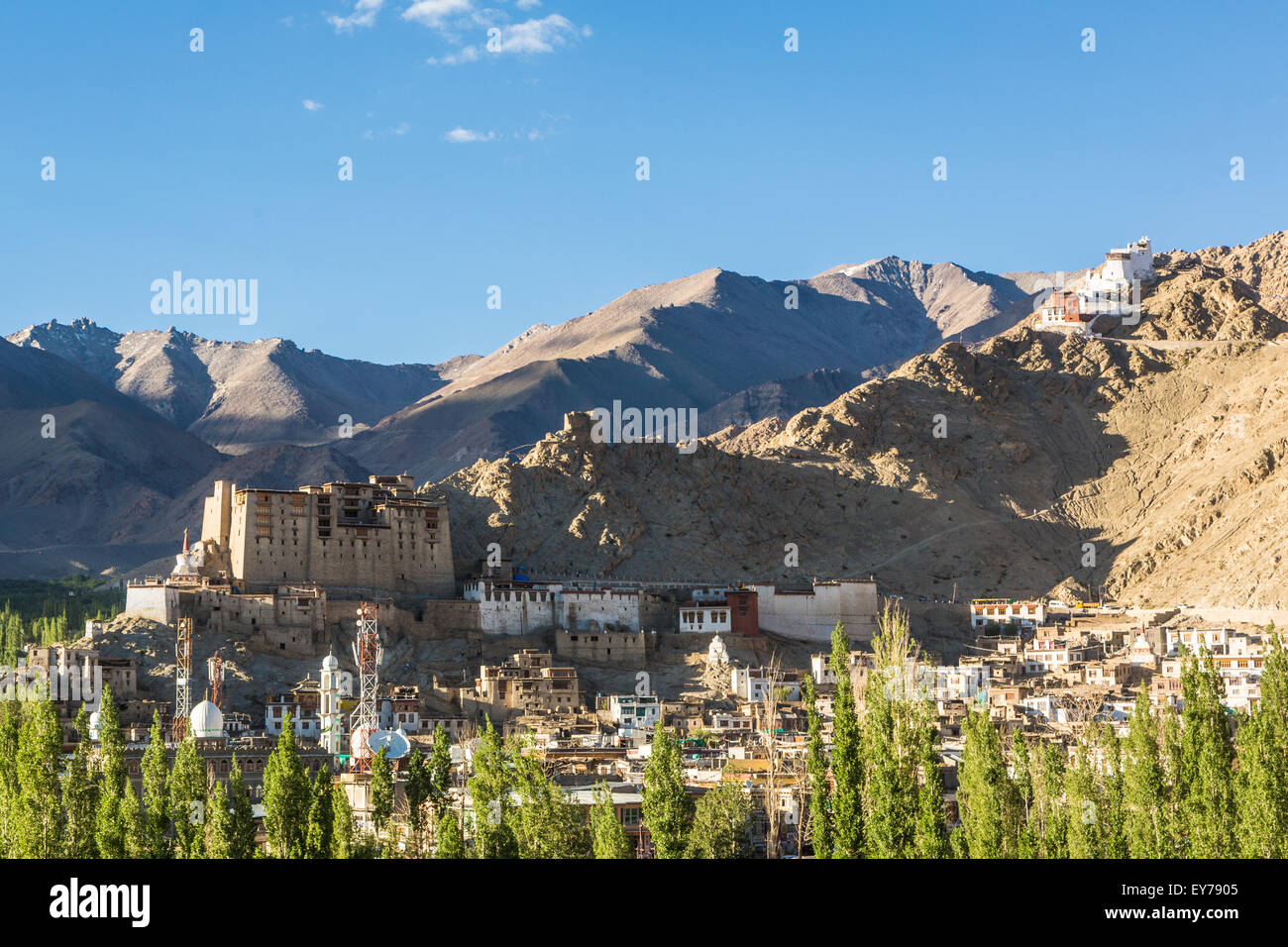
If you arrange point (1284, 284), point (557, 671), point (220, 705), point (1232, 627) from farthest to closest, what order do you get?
1. point (1284, 284)
2. point (1232, 627)
3. point (557, 671)
4. point (220, 705)

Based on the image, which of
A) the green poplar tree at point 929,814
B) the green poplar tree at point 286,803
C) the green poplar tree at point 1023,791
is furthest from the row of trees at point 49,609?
the green poplar tree at point 929,814

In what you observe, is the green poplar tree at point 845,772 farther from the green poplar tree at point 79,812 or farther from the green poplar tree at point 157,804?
the green poplar tree at point 79,812

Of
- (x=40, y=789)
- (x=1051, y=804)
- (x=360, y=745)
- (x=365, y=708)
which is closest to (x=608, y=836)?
(x=1051, y=804)

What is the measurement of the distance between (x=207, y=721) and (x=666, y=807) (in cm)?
2851

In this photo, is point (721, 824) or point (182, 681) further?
point (182, 681)

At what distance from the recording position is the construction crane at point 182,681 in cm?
6275

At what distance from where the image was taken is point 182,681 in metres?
66.1

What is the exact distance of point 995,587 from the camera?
346 feet

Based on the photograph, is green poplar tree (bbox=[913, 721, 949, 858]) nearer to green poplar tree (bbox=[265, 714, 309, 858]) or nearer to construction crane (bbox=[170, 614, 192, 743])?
green poplar tree (bbox=[265, 714, 309, 858])

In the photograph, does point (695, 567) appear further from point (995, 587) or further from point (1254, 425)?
point (1254, 425)

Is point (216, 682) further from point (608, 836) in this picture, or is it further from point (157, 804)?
point (608, 836)

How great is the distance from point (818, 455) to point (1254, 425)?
29.1 m
